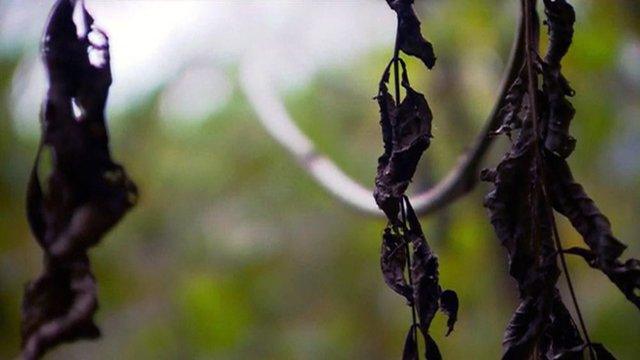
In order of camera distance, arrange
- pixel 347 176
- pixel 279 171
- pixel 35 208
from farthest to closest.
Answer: pixel 279 171 → pixel 347 176 → pixel 35 208

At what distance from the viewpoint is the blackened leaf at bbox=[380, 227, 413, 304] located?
46 cm

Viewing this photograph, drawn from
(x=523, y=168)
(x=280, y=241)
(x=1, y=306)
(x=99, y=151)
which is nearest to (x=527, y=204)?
(x=523, y=168)

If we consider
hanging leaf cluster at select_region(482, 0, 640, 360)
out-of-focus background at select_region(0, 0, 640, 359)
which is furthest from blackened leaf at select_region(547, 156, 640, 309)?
out-of-focus background at select_region(0, 0, 640, 359)

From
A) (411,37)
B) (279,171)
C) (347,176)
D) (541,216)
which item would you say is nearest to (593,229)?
(541,216)

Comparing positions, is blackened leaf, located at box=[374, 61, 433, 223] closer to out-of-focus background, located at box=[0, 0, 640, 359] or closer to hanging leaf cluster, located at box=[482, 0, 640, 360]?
hanging leaf cluster, located at box=[482, 0, 640, 360]

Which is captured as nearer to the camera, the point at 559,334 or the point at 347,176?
the point at 559,334

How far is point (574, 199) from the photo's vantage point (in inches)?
16.9

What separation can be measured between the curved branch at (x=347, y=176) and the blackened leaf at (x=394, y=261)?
0.10 meters

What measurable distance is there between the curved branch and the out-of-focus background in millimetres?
256

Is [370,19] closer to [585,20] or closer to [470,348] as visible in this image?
[585,20]

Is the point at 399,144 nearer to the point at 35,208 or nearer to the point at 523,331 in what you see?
the point at 523,331

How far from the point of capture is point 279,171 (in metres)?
2.03

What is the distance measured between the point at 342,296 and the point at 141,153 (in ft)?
1.80

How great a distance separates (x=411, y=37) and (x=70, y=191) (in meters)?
0.22
